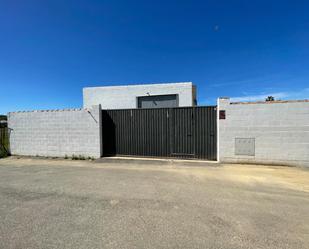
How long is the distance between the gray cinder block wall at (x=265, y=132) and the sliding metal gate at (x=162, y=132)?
0.56 meters

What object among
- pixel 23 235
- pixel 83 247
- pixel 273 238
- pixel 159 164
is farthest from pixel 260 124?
pixel 23 235

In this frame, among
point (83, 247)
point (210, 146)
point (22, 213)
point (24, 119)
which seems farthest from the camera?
point (24, 119)

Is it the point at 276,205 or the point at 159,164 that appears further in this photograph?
the point at 159,164

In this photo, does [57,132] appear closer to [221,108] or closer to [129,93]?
[129,93]

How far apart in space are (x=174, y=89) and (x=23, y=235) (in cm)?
1242

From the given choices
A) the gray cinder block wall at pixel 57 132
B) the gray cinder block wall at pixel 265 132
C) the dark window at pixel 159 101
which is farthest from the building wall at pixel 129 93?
the gray cinder block wall at pixel 265 132

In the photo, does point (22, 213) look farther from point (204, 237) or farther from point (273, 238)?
point (273, 238)

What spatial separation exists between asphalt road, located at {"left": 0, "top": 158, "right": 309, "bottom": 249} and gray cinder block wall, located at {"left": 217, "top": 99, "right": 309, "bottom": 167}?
4.30 ft

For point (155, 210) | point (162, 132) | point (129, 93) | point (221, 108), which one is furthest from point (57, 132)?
point (221, 108)

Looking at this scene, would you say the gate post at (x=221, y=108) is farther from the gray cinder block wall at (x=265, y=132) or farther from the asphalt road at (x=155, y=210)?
the asphalt road at (x=155, y=210)

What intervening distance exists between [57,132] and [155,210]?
7.90m

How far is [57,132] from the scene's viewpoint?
31.3ft

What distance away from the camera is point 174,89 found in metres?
13.9

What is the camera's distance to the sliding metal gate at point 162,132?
8.10m
